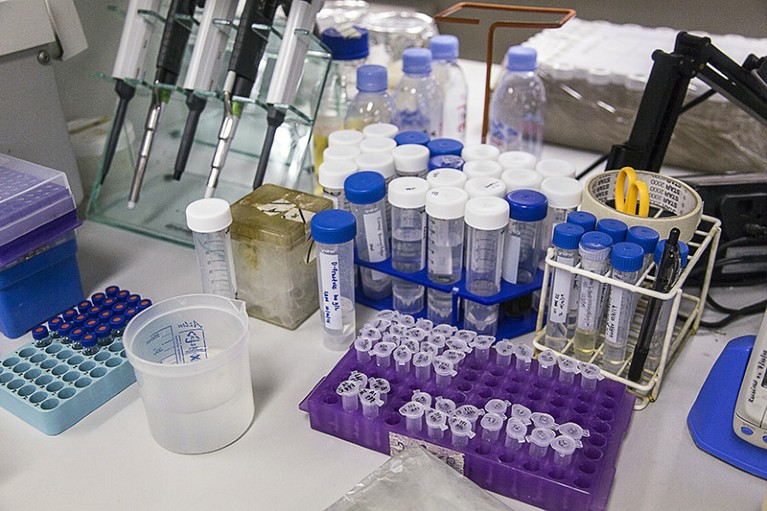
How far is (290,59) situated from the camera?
0.94m

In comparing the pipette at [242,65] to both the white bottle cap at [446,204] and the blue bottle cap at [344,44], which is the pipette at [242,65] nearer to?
the blue bottle cap at [344,44]

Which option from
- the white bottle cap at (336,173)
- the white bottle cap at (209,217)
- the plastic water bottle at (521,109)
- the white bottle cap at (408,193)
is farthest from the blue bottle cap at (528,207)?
the plastic water bottle at (521,109)

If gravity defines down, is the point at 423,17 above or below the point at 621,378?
above

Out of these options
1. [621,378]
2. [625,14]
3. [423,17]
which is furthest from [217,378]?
[625,14]

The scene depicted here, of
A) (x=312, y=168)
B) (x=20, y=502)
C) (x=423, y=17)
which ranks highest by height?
(x=423, y=17)

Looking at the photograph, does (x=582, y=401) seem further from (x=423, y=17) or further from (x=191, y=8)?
(x=423, y=17)

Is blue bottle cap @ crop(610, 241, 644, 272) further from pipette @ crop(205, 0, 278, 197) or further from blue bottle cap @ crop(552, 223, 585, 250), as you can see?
pipette @ crop(205, 0, 278, 197)

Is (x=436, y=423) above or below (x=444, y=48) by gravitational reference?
below

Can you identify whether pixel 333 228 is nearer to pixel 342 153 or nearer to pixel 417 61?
pixel 342 153

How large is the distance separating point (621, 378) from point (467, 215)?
243mm

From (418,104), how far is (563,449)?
721 millimetres

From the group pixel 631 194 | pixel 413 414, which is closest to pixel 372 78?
pixel 631 194

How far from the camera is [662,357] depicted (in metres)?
0.74

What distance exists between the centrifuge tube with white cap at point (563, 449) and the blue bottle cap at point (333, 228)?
31 centimetres
